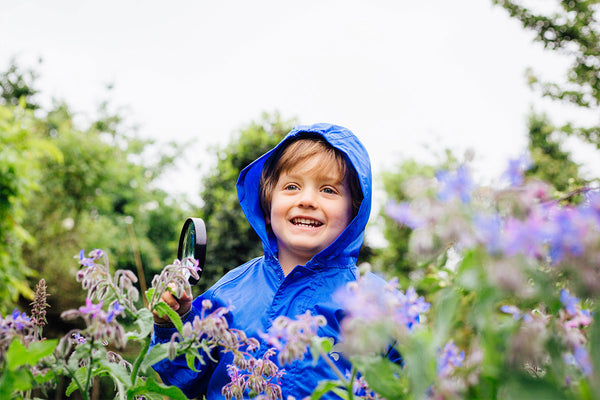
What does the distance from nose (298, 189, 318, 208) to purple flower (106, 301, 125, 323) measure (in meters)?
1.25

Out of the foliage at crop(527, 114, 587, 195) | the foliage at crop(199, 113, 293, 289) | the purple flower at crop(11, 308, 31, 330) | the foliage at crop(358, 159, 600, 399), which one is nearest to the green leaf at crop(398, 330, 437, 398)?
the foliage at crop(358, 159, 600, 399)

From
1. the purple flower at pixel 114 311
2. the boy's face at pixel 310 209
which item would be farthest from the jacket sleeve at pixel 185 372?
the purple flower at pixel 114 311

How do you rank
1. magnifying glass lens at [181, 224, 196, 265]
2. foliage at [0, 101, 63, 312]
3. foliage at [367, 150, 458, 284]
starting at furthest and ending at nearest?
1. foliage at [367, 150, 458, 284]
2. foliage at [0, 101, 63, 312]
3. magnifying glass lens at [181, 224, 196, 265]

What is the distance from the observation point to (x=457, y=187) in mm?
642

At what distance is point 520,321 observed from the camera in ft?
2.52

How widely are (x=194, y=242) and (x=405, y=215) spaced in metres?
1.36

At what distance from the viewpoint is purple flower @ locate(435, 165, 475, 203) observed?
642 millimetres

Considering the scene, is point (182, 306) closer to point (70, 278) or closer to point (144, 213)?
Result: point (70, 278)

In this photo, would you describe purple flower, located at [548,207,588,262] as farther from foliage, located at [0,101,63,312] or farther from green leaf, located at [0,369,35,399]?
foliage, located at [0,101,63,312]

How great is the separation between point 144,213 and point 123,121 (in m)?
4.59

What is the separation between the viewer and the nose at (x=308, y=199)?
216 centimetres

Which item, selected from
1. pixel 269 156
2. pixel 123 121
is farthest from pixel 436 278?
pixel 123 121

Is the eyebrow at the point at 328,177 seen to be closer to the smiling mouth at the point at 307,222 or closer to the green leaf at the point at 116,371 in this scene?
the smiling mouth at the point at 307,222

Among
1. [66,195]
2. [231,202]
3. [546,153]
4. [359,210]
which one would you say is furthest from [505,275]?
[546,153]
